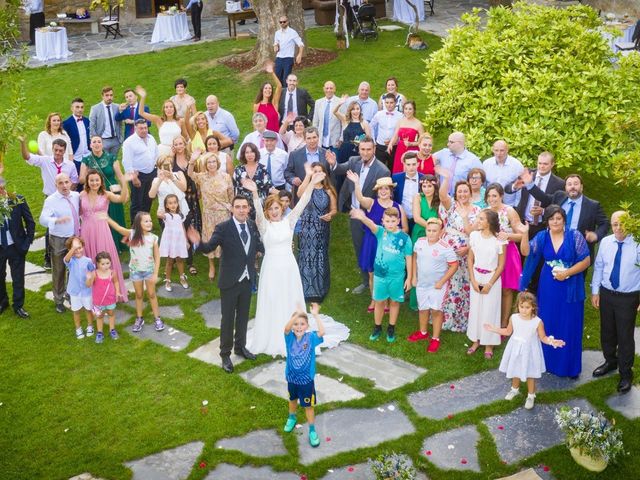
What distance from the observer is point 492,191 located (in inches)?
374

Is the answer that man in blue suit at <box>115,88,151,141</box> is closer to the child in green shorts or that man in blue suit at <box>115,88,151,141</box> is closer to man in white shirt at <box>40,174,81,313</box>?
man in white shirt at <box>40,174,81,313</box>

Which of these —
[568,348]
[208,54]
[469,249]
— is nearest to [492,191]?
[469,249]

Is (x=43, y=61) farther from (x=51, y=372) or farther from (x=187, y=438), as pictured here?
(x=187, y=438)

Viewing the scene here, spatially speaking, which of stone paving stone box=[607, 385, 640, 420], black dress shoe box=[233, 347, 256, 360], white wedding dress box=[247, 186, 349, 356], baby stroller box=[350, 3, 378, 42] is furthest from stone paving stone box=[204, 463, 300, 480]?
baby stroller box=[350, 3, 378, 42]

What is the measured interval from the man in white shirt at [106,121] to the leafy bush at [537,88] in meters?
4.71

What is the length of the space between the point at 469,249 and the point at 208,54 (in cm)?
1355

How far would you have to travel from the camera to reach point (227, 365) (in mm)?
9336

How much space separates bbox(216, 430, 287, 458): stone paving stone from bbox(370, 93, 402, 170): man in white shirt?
5418 millimetres

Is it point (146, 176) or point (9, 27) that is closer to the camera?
point (9, 27)

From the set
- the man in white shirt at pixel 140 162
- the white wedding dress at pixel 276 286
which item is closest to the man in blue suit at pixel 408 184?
the white wedding dress at pixel 276 286

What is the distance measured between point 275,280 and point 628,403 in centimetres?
371

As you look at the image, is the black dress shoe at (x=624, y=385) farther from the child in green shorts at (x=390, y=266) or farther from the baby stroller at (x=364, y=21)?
the baby stroller at (x=364, y=21)

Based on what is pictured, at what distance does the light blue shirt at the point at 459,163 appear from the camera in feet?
35.2

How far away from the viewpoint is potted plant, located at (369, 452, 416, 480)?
7.11 metres
